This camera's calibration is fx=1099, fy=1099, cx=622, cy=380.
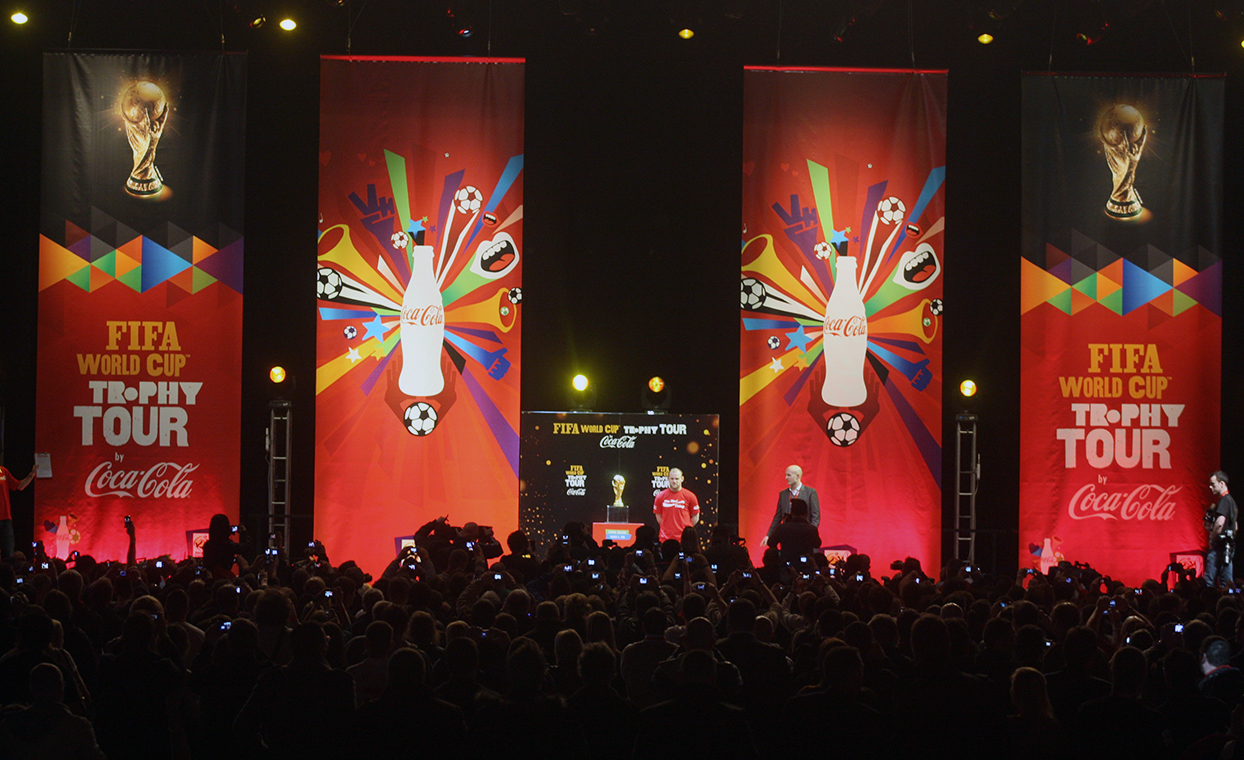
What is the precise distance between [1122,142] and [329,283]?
8.95 metres

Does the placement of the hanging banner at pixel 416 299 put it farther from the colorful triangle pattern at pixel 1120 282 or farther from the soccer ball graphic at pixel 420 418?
the colorful triangle pattern at pixel 1120 282

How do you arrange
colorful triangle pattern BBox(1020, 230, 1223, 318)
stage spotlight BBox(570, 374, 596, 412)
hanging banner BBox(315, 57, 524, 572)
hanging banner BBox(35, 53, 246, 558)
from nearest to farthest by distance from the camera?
hanging banner BBox(35, 53, 246, 558)
hanging banner BBox(315, 57, 524, 572)
colorful triangle pattern BBox(1020, 230, 1223, 318)
stage spotlight BBox(570, 374, 596, 412)

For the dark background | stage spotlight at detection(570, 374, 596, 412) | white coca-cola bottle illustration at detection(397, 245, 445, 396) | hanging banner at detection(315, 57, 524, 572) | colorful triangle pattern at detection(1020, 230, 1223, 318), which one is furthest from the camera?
the dark background

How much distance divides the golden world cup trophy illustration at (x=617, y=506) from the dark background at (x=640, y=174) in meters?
1.36

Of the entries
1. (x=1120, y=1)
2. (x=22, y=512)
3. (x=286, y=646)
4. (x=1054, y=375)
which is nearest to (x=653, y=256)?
(x=1054, y=375)

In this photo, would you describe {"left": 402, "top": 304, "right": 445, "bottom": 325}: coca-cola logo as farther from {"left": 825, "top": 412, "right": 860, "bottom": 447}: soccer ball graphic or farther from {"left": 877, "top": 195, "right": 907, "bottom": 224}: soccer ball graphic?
{"left": 877, "top": 195, "right": 907, "bottom": 224}: soccer ball graphic

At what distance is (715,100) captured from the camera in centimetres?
1276

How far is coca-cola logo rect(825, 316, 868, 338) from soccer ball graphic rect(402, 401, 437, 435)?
4.42 metres

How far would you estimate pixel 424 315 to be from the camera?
39.6 ft

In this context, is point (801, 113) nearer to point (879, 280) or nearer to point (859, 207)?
point (859, 207)

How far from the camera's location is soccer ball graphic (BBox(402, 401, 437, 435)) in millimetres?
11922

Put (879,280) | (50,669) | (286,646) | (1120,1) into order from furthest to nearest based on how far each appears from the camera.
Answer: (879,280)
(1120,1)
(286,646)
(50,669)

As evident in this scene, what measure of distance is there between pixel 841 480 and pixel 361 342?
546 cm

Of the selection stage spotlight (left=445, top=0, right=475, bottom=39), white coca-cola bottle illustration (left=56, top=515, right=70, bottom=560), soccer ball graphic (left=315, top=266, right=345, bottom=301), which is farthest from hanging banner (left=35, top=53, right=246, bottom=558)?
stage spotlight (left=445, top=0, right=475, bottom=39)
